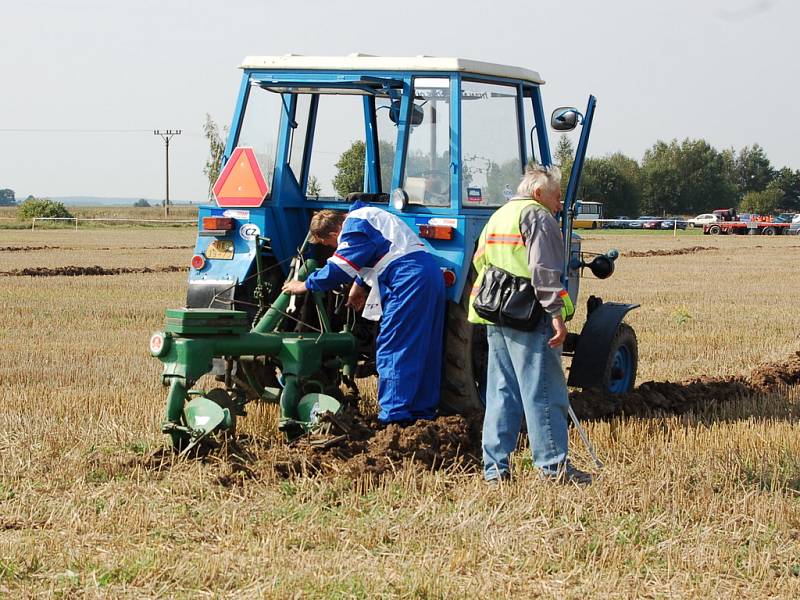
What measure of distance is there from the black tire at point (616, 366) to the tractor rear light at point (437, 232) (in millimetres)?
1962

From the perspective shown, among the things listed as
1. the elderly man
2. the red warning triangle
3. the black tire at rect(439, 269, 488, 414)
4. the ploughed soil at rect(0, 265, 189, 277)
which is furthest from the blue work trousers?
the ploughed soil at rect(0, 265, 189, 277)

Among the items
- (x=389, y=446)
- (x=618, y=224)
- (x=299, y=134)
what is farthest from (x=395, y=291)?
(x=618, y=224)

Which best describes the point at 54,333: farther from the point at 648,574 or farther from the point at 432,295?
the point at 648,574

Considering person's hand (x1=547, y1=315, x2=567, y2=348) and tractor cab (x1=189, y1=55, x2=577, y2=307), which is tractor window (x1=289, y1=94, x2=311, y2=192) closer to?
tractor cab (x1=189, y1=55, x2=577, y2=307)

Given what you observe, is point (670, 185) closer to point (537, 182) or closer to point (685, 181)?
point (685, 181)

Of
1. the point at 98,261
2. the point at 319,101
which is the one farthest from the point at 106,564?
the point at 98,261

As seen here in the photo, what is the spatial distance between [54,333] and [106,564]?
8446mm

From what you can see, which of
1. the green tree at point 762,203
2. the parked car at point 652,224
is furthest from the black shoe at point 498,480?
the green tree at point 762,203

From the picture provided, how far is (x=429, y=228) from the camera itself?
23.4 ft

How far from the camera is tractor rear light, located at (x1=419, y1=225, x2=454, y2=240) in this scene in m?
7.08

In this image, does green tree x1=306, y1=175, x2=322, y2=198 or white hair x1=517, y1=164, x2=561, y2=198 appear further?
green tree x1=306, y1=175, x2=322, y2=198

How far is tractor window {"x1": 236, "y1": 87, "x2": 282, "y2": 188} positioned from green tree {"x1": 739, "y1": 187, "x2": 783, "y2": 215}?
85.1 meters

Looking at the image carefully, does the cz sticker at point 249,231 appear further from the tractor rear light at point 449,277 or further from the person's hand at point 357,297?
the tractor rear light at point 449,277

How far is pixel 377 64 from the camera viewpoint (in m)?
7.30
